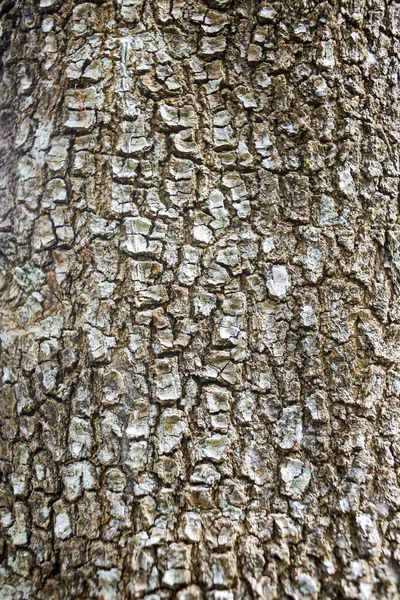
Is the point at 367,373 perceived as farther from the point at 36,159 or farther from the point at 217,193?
the point at 36,159

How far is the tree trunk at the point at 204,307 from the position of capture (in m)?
1.03

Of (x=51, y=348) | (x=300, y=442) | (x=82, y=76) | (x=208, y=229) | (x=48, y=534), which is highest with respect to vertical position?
(x=82, y=76)

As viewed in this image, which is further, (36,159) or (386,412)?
(36,159)

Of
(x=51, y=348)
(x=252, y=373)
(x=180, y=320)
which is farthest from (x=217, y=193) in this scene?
(x=51, y=348)

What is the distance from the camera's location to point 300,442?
107cm

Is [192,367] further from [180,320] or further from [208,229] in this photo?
[208,229]

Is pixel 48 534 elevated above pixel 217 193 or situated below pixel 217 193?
below

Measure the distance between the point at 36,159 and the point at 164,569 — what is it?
93 cm

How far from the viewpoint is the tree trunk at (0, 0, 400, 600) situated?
1.03m

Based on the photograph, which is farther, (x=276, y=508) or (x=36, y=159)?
(x=36, y=159)

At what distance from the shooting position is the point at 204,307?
1094 mm

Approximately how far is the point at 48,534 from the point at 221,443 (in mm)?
415

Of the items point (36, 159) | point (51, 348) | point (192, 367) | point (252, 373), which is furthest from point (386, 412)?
point (36, 159)

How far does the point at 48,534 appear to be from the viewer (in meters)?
1.08
